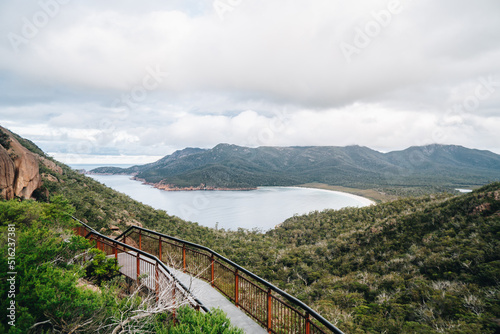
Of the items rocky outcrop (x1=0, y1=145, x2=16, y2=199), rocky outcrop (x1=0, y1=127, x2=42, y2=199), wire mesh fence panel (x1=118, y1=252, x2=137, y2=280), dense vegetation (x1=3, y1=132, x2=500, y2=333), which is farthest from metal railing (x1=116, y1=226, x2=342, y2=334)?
rocky outcrop (x1=0, y1=127, x2=42, y2=199)

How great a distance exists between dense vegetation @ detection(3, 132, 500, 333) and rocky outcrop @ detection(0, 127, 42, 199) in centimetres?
239

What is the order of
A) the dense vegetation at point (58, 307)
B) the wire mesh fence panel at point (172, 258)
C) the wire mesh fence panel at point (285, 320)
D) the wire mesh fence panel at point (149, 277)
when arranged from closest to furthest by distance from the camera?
the dense vegetation at point (58, 307), the wire mesh fence panel at point (285, 320), the wire mesh fence panel at point (149, 277), the wire mesh fence panel at point (172, 258)

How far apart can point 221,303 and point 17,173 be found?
11.6m

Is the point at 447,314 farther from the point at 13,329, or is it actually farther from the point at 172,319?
the point at 13,329

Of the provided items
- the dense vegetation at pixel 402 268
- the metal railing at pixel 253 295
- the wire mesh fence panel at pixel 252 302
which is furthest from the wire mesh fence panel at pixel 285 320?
the dense vegetation at pixel 402 268

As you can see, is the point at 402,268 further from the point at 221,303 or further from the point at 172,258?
the point at 172,258

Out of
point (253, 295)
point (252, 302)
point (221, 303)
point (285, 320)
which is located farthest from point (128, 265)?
point (285, 320)

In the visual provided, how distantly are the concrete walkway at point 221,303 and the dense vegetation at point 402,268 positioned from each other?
3.71 meters

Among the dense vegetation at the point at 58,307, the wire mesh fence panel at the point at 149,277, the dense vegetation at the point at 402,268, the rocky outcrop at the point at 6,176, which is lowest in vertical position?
the dense vegetation at the point at 402,268

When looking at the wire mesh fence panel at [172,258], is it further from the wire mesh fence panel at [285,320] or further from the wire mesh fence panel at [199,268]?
the wire mesh fence panel at [285,320]

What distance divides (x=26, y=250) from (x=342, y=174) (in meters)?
151

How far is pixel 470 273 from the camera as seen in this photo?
838cm

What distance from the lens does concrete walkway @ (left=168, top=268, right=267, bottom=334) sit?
4.33 m

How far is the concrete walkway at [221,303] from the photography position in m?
4.33
